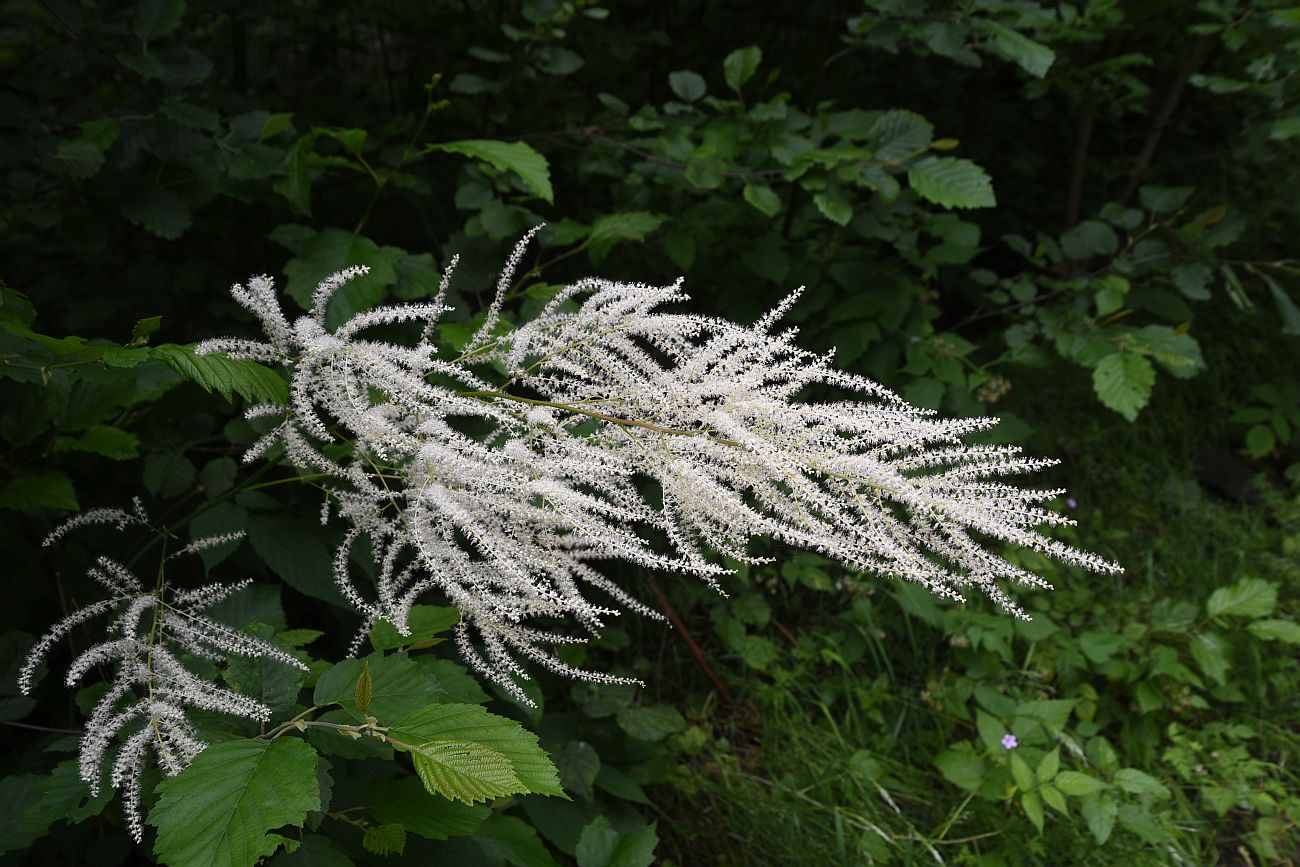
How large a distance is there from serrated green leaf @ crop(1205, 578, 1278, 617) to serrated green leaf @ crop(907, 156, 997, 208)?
2.24 metres

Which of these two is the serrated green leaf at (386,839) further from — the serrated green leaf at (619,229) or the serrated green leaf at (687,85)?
the serrated green leaf at (687,85)

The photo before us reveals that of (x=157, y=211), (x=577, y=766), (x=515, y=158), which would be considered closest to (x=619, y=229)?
(x=515, y=158)

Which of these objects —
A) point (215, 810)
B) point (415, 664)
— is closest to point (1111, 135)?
point (415, 664)

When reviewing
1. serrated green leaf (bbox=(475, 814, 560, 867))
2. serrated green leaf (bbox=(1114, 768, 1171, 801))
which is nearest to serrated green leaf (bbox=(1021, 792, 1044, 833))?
serrated green leaf (bbox=(1114, 768, 1171, 801))

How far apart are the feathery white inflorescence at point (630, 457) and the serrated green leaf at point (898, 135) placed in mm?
1706

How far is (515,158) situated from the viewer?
8.48ft

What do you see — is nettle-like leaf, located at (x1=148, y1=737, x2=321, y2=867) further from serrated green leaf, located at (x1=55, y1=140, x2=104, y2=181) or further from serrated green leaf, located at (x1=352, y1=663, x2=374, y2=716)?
serrated green leaf, located at (x1=55, y1=140, x2=104, y2=181)

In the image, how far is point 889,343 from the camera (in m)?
3.77

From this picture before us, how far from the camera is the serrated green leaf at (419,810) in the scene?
1.69 metres

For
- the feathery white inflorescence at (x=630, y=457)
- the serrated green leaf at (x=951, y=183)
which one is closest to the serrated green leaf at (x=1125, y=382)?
the serrated green leaf at (x=951, y=183)

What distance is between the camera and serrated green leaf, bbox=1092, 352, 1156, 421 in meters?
3.35

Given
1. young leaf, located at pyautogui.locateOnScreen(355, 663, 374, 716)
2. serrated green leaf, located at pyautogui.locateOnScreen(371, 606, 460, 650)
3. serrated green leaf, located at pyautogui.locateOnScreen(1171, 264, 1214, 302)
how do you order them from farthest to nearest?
serrated green leaf, located at pyautogui.locateOnScreen(1171, 264, 1214, 302) → serrated green leaf, located at pyautogui.locateOnScreen(371, 606, 460, 650) → young leaf, located at pyautogui.locateOnScreen(355, 663, 374, 716)

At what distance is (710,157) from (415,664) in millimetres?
2266

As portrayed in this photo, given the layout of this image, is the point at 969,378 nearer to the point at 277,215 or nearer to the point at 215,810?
the point at 277,215
